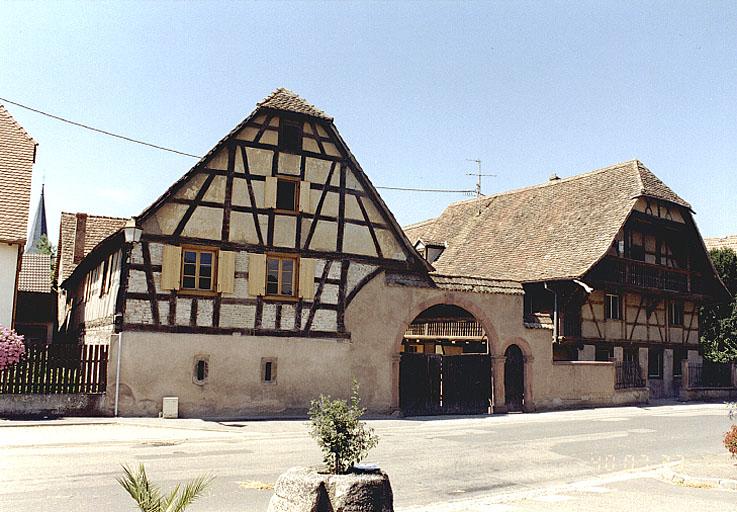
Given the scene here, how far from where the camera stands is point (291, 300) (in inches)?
877

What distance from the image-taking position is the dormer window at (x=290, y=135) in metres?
22.8

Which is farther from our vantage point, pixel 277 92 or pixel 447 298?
pixel 447 298

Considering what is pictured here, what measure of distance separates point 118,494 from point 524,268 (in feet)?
79.0

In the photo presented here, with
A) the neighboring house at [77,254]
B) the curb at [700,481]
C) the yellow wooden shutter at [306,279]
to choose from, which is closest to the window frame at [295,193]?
the yellow wooden shutter at [306,279]

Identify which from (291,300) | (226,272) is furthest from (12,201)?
(291,300)

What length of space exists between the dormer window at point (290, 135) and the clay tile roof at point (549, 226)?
9.84 meters

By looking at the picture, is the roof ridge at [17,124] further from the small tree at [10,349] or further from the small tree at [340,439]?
the small tree at [340,439]

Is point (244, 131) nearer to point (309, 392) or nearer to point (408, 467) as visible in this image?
point (309, 392)

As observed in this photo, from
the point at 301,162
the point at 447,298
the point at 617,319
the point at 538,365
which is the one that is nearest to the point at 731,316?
the point at 617,319

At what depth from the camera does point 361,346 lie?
23297mm

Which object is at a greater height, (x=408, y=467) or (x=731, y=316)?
(x=731, y=316)

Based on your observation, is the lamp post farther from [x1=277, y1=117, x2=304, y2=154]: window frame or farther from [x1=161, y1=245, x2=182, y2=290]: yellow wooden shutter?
[x1=277, y1=117, x2=304, y2=154]: window frame

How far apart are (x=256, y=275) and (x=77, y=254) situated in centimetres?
1167

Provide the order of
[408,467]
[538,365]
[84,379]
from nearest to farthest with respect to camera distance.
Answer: [408,467], [84,379], [538,365]
